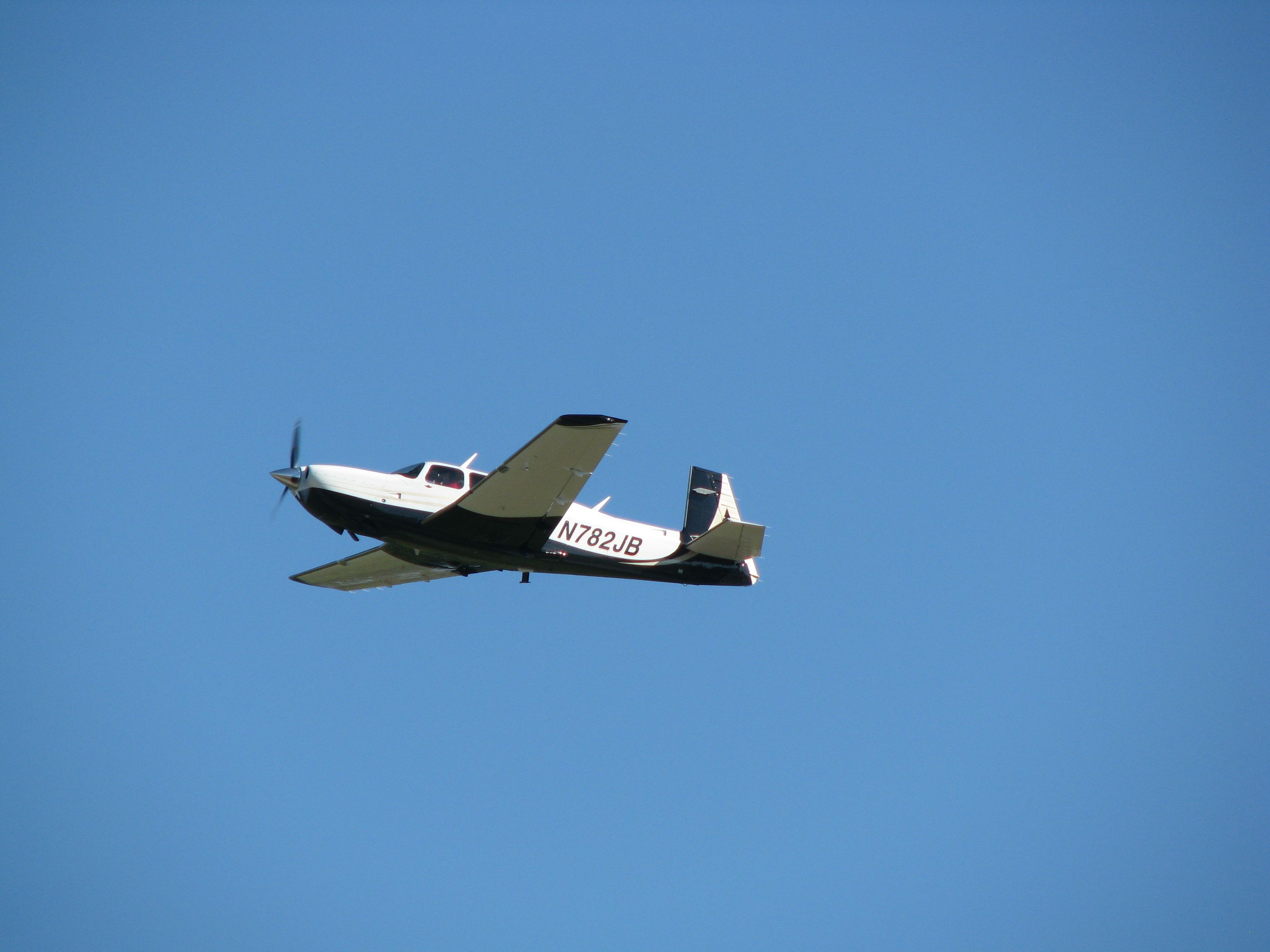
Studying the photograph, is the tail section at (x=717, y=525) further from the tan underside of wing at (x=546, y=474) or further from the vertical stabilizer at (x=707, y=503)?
the tan underside of wing at (x=546, y=474)

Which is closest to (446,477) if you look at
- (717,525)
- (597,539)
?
(597,539)

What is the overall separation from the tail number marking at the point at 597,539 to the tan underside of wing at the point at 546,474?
189cm

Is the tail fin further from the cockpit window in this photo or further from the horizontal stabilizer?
the cockpit window

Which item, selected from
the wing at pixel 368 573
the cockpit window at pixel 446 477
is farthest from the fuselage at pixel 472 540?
the wing at pixel 368 573

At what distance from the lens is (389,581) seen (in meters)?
26.6

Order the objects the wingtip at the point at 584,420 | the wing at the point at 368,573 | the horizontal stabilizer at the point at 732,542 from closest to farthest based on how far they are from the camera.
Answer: the wingtip at the point at 584,420 → the horizontal stabilizer at the point at 732,542 → the wing at the point at 368,573

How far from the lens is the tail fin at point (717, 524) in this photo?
23859 mm

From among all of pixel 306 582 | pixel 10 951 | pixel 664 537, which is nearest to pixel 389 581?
Answer: pixel 306 582

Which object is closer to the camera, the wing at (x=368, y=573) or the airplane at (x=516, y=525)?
the airplane at (x=516, y=525)

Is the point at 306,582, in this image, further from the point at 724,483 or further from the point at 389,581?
the point at 724,483

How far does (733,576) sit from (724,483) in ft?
10.3

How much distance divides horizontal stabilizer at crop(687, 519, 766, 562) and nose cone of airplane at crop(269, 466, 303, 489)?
868 centimetres

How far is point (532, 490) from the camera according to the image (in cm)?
2117

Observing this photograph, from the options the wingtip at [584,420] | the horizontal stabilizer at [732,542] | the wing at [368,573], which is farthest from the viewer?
the wing at [368,573]
